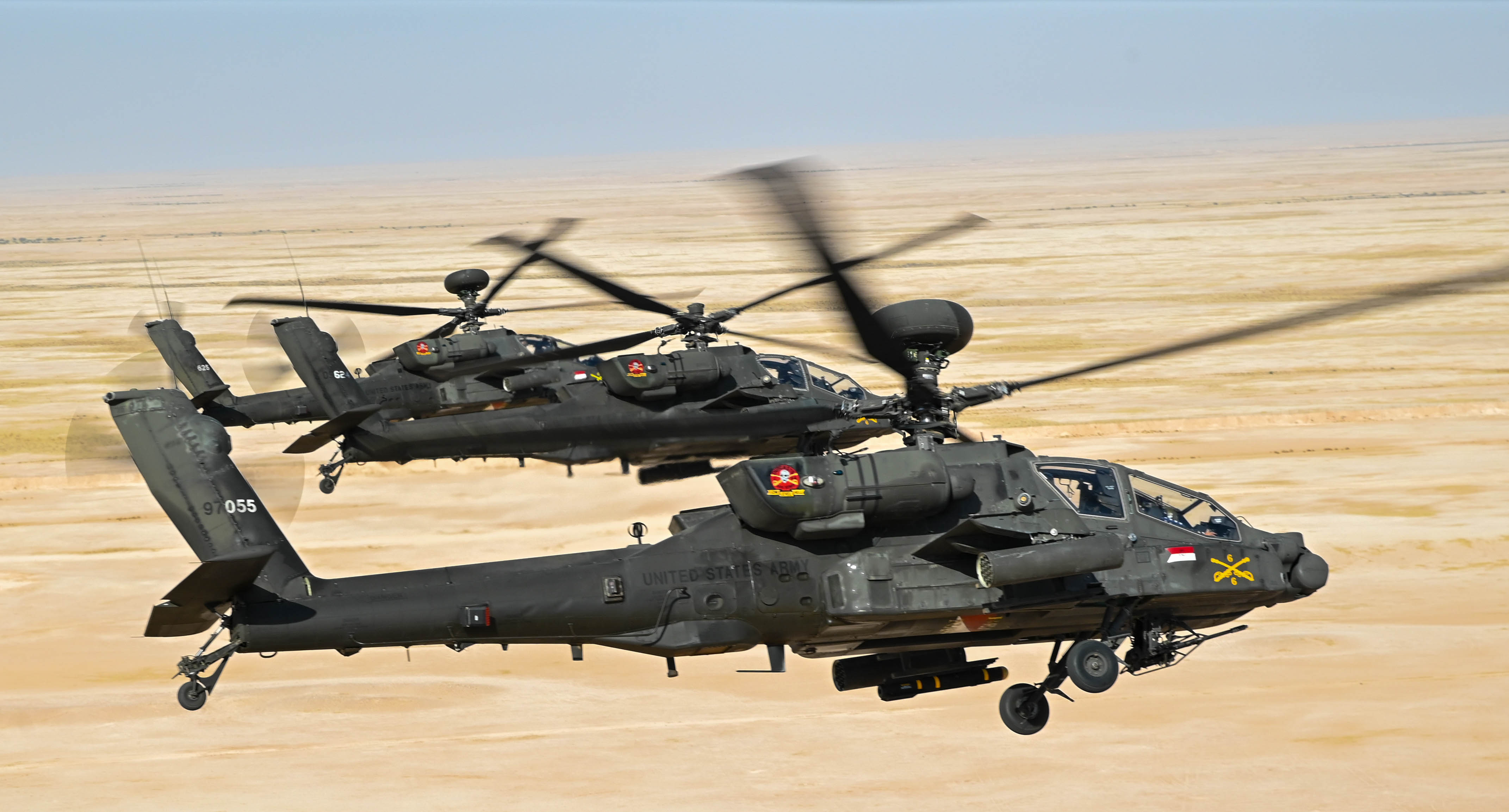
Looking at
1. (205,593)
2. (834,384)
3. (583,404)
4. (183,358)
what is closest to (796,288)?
(834,384)

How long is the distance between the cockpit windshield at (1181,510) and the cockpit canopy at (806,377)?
8.78 m

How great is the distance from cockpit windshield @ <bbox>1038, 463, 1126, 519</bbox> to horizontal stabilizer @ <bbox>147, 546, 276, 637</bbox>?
26.1 feet

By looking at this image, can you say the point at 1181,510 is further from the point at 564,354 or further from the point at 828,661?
the point at 828,661

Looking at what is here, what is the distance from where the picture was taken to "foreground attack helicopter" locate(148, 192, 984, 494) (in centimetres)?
2359

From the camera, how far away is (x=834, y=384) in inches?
996

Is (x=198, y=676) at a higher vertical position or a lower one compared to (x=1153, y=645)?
lower

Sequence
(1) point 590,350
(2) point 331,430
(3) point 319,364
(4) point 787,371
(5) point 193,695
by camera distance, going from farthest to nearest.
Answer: (3) point 319,364 < (4) point 787,371 < (2) point 331,430 < (1) point 590,350 < (5) point 193,695

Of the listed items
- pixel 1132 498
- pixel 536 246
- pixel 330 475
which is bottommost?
pixel 1132 498

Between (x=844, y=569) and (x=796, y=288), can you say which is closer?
(x=844, y=569)

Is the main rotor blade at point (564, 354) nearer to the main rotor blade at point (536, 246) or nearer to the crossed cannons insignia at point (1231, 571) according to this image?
the main rotor blade at point (536, 246)

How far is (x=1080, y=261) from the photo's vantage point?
276 feet

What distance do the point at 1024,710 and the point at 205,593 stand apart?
8384 mm

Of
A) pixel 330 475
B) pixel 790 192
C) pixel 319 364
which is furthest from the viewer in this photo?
pixel 330 475

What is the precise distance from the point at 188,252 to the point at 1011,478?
11347 centimetres
